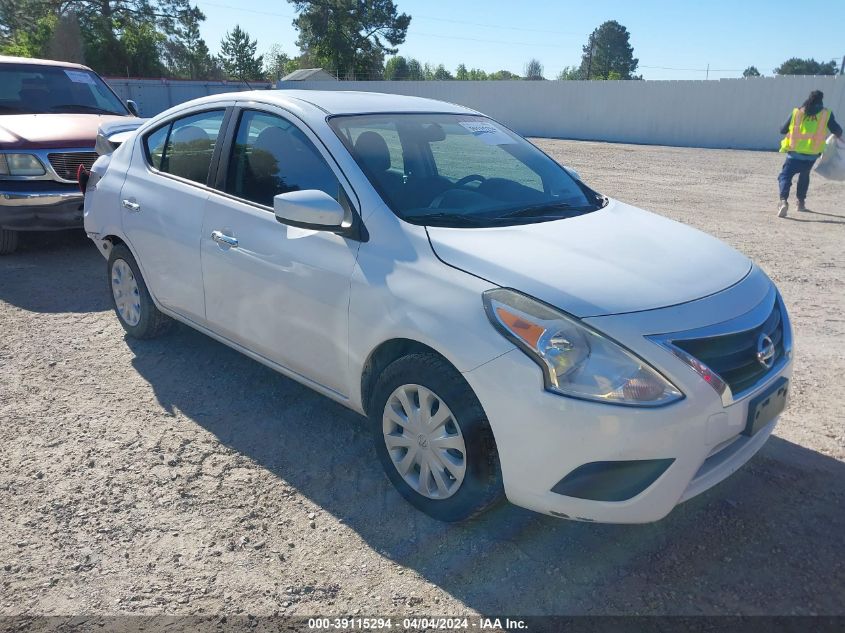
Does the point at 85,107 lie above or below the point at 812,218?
above

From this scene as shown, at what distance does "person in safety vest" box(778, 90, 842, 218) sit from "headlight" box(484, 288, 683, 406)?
30.1 feet

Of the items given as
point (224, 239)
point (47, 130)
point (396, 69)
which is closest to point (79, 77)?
point (47, 130)

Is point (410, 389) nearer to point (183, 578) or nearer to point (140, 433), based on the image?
point (183, 578)

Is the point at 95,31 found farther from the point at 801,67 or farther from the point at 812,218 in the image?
the point at 801,67

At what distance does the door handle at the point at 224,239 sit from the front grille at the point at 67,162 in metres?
4.10

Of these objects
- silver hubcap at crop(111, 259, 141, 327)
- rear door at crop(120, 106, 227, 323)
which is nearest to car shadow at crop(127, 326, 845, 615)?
rear door at crop(120, 106, 227, 323)

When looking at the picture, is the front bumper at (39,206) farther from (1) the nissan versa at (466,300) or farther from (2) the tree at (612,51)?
(2) the tree at (612,51)

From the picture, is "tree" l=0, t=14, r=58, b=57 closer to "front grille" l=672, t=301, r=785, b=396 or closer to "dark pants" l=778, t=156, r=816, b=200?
"dark pants" l=778, t=156, r=816, b=200

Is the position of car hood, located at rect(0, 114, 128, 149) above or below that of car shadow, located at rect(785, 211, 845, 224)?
above

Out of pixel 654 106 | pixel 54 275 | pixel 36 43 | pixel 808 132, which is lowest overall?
pixel 54 275

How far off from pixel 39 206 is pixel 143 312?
292 centimetres

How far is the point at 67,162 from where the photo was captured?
7.01m

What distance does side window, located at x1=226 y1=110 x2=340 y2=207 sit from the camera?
11.2 feet

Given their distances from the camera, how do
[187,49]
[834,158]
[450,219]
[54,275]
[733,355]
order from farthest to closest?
[187,49], [834,158], [54,275], [450,219], [733,355]
